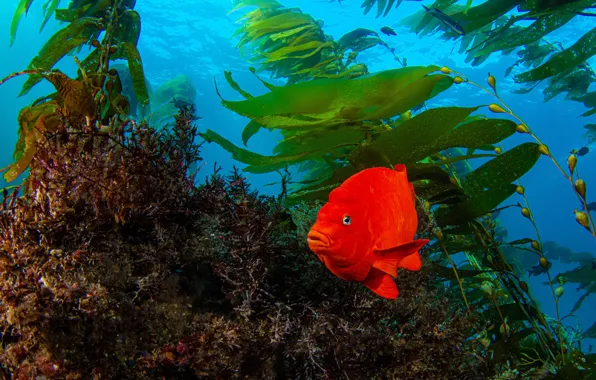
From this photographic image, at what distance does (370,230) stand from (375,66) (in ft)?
115

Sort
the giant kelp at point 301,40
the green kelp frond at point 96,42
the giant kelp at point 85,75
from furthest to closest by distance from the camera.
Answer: the giant kelp at point 301,40, the green kelp frond at point 96,42, the giant kelp at point 85,75

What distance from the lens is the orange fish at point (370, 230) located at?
112cm

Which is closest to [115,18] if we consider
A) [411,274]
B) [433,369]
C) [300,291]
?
[300,291]

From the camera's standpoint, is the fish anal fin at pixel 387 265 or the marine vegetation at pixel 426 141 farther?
the marine vegetation at pixel 426 141

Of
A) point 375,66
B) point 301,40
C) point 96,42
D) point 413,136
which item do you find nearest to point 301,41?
point 301,40

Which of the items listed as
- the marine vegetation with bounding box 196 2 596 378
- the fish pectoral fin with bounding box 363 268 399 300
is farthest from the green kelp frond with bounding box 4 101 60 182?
the fish pectoral fin with bounding box 363 268 399 300

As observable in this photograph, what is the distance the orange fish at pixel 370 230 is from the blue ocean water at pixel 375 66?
17.1 metres

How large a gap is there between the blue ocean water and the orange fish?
17129 millimetres

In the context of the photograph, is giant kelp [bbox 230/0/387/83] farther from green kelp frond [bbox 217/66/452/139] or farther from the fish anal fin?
the fish anal fin

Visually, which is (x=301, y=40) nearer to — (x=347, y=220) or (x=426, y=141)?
(x=426, y=141)

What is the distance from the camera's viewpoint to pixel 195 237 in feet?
5.36

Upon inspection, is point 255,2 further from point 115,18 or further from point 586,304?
point 586,304

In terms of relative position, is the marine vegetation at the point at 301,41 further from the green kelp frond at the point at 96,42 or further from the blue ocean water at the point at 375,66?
the blue ocean water at the point at 375,66

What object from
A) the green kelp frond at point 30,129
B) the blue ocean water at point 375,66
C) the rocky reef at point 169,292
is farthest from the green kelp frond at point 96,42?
the blue ocean water at point 375,66
